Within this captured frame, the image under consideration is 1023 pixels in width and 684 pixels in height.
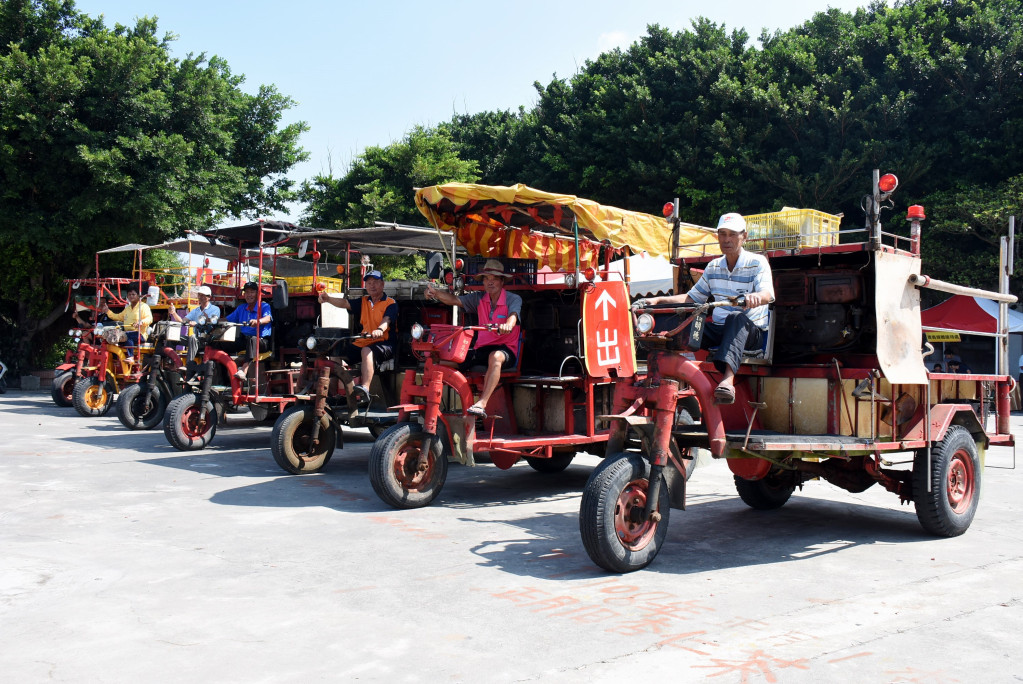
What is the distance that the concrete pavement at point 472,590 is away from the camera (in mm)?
4289

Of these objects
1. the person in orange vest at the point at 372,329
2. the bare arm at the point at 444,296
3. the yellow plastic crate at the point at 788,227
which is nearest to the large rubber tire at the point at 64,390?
the person in orange vest at the point at 372,329

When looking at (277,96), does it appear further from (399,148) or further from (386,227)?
(386,227)

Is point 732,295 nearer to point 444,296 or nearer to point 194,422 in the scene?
point 444,296

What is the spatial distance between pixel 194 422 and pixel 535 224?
559 centimetres

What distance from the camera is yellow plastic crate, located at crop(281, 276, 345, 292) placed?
13.8m

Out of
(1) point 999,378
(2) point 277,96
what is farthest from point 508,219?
(2) point 277,96

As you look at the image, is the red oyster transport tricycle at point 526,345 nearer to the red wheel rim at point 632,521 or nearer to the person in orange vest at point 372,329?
the person in orange vest at point 372,329

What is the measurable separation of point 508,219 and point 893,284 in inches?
151

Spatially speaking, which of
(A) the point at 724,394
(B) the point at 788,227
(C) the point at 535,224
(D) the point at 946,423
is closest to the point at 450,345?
(C) the point at 535,224

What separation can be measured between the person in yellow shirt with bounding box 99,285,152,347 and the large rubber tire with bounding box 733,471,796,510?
11.9m

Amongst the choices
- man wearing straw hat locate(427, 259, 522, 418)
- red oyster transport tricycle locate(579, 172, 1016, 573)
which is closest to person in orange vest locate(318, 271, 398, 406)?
man wearing straw hat locate(427, 259, 522, 418)

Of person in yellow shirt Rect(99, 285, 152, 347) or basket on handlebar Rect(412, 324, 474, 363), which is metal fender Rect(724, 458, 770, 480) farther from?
person in yellow shirt Rect(99, 285, 152, 347)

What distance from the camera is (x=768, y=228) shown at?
911 centimetres

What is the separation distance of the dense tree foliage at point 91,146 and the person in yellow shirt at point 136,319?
562cm
